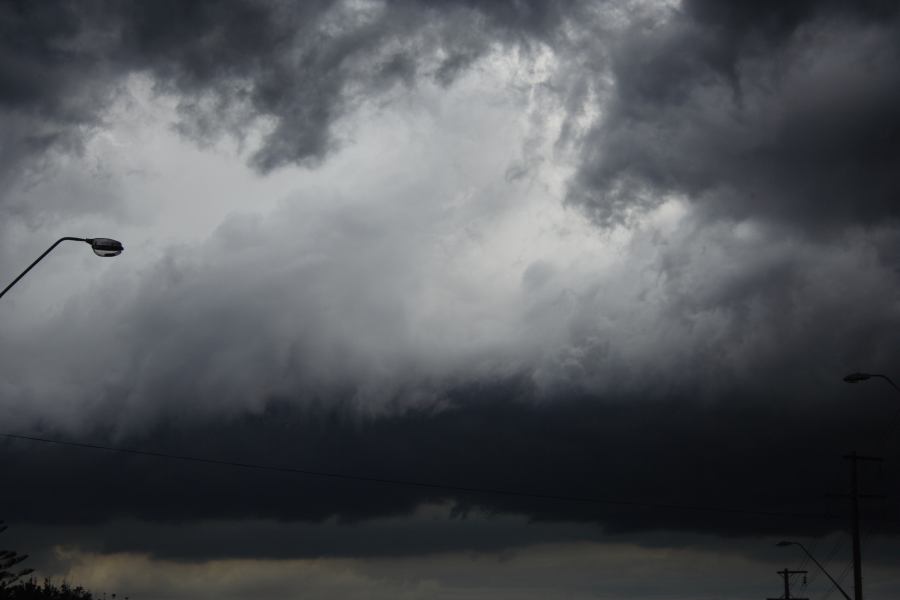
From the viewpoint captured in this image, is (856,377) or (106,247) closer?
(106,247)

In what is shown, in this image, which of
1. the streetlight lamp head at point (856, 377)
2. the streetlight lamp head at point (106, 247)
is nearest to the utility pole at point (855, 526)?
the streetlight lamp head at point (856, 377)

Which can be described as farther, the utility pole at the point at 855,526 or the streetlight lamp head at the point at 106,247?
the utility pole at the point at 855,526

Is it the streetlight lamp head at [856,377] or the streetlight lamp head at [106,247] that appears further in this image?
the streetlight lamp head at [856,377]

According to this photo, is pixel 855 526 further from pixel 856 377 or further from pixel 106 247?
pixel 106 247

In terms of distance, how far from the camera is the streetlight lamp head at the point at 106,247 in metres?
28.3

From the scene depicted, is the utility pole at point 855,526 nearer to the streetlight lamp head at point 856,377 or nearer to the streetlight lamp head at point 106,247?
the streetlight lamp head at point 856,377

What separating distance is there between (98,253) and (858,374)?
27102 millimetres

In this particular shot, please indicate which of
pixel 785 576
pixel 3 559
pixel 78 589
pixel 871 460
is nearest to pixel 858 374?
pixel 871 460

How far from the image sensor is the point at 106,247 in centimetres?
2834

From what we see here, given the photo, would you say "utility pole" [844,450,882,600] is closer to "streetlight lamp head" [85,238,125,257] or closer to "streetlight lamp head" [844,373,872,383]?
"streetlight lamp head" [844,373,872,383]

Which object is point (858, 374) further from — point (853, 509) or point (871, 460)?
point (871, 460)

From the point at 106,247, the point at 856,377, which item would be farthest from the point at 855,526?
the point at 106,247

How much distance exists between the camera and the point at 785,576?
10650 cm

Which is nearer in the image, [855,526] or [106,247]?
[106,247]
